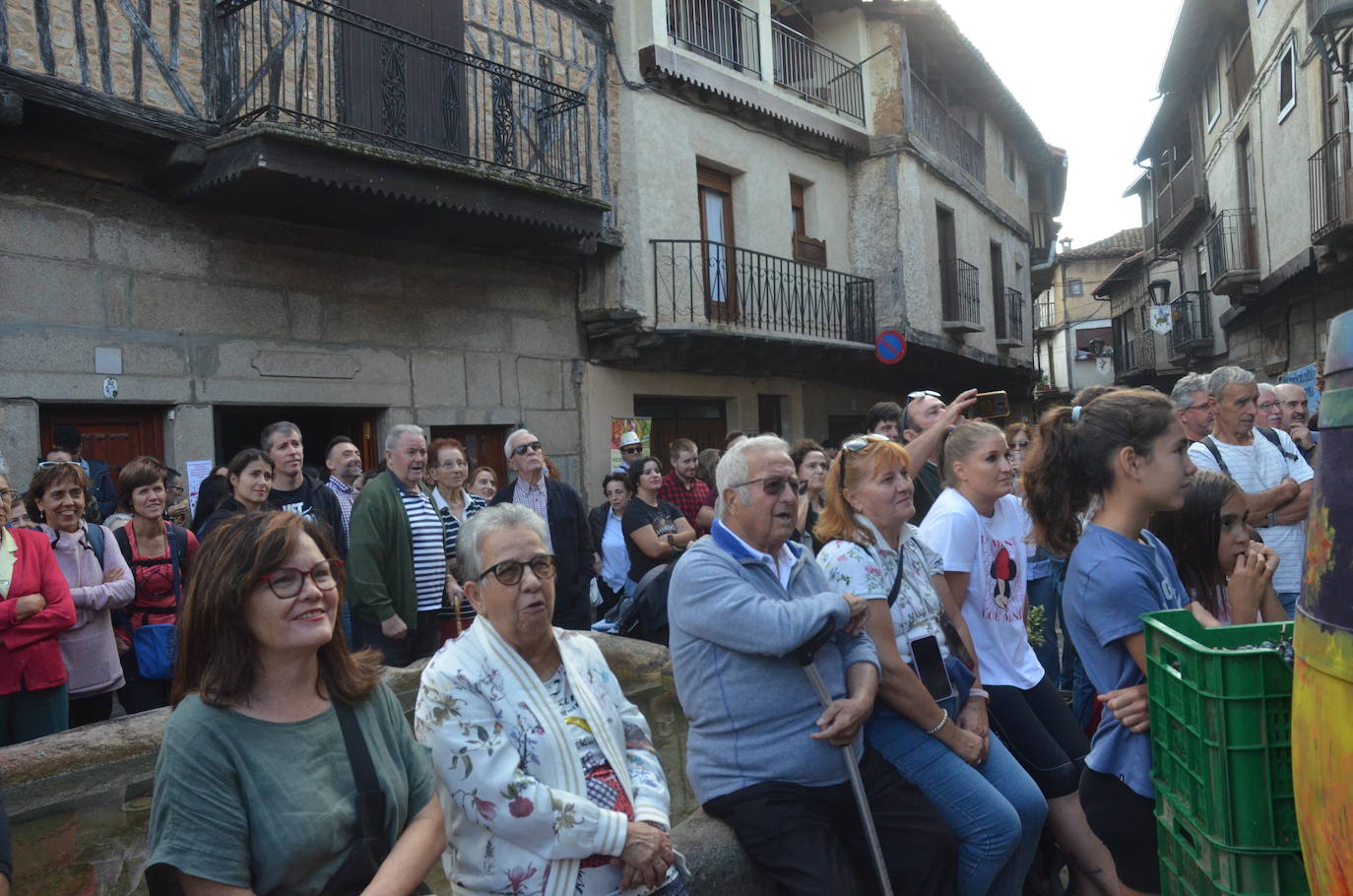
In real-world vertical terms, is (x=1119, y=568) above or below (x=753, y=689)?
above

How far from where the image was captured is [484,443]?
1112 centimetres

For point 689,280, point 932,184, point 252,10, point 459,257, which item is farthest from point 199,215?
point 932,184

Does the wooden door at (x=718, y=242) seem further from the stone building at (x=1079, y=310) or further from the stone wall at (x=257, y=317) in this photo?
the stone building at (x=1079, y=310)

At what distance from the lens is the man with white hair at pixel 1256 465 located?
4.75 m

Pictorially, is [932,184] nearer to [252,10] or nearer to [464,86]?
[464,86]

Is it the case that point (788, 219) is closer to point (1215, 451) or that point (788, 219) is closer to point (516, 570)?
point (1215, 451)

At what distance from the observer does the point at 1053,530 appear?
2.96m

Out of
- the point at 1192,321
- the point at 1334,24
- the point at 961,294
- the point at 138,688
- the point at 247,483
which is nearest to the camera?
the point at 138,688

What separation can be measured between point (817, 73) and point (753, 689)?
15853 millimetres

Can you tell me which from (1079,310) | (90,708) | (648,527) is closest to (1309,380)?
(648,527)

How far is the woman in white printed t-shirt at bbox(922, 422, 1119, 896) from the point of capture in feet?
11.4

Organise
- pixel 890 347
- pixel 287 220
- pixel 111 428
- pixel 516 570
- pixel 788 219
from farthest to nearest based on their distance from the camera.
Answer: pixel 788 219
pixel 890 347
pixel 287 220
pixel 111 428
pixel 516 570

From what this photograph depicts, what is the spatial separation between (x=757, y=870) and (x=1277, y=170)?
1821 cm

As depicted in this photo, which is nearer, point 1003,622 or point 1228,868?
point 1228,868
